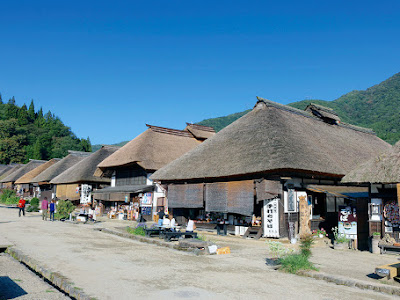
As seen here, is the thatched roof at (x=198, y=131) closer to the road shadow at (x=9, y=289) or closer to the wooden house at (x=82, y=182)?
the wooden house at (x=82, y=182)

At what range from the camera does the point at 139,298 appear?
6.41m

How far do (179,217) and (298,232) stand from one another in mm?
8239

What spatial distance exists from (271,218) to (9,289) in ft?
36.8

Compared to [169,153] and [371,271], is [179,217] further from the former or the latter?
[371,271]

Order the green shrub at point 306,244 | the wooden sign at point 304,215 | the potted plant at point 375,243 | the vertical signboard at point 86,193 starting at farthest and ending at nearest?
the vertical signboard at point 86,193
the wooden sign at point 304,215
the potted plant at point 375,243
the green shrub at point 306,244

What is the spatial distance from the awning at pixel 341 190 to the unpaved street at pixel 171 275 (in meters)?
4.94

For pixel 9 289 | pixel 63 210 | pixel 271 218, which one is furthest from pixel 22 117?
pixel 9 289

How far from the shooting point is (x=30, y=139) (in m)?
89.6

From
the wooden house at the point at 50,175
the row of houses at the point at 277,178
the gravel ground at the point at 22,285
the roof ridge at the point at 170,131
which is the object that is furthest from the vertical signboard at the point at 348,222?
the wooden house at the point at 50,175

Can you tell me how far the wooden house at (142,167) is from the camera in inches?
1003

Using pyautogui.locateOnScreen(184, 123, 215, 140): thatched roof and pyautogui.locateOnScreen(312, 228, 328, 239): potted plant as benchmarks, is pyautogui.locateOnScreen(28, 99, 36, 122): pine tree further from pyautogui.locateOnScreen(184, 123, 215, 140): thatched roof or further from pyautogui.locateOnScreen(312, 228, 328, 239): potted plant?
pyautogui.locateOnScreen(312, 228, 328, 239): potted plant

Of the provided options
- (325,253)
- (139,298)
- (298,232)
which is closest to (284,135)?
(298,232)

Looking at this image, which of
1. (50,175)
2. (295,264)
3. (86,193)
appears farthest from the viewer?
(50,175)

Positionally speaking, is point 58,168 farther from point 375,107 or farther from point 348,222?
point 375,107
